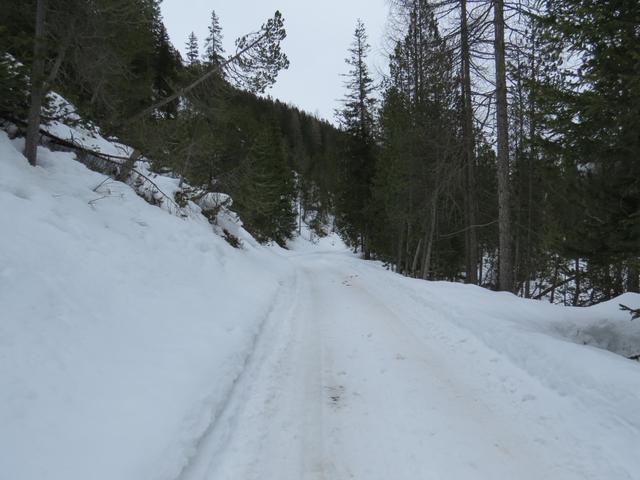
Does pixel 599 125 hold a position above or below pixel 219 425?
above

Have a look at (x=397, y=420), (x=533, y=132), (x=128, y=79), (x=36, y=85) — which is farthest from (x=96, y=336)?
(x=533, y=132)

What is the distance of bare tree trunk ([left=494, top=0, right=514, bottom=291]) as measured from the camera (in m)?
8.52

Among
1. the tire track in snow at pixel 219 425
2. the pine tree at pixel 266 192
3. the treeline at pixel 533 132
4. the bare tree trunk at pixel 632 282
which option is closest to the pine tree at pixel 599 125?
the treeline at pixel 533 132

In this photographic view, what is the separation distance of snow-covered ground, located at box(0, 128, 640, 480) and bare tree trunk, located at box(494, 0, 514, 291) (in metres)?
2.69

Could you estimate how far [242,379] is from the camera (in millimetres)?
4129

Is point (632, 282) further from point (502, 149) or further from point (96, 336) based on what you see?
point (96, 336)

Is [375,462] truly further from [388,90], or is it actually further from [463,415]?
[388,90]

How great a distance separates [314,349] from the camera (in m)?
5.20

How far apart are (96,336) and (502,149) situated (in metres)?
9.48

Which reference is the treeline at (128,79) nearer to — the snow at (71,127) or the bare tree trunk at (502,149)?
the snow at (71,127)

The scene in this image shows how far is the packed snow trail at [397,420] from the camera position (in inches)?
106

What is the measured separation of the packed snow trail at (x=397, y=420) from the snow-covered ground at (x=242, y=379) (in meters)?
0.02

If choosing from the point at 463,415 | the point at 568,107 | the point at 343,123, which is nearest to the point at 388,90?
the point at 343,123

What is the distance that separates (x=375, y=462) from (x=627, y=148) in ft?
16.9
